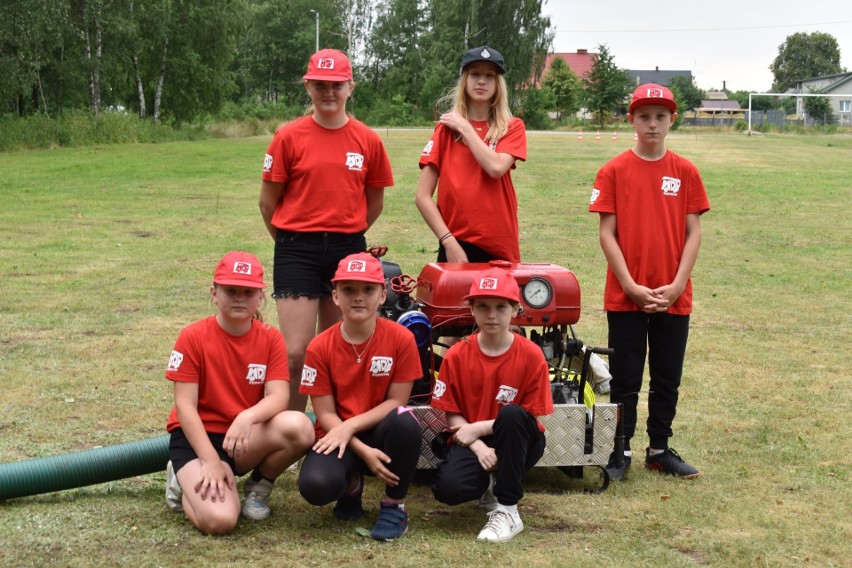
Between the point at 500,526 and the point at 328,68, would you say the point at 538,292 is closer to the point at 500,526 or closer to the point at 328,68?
the point at 500,526

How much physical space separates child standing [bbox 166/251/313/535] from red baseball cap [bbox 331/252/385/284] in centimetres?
35

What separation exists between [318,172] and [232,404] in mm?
1136

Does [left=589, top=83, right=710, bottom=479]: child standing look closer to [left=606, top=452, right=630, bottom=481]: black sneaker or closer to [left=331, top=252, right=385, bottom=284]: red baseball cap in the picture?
[left=606, top=452, right=630, bottom=481]: black sneaker

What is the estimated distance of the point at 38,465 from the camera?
461 cm

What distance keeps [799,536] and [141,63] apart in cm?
4928

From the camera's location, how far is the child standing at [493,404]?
14.5 feet

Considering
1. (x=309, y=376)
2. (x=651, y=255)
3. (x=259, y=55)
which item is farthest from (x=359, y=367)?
(x=259, y=55)

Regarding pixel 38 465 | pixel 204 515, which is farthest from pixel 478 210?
pixel 38 465

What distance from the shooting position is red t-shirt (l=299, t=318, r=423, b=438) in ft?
15.1

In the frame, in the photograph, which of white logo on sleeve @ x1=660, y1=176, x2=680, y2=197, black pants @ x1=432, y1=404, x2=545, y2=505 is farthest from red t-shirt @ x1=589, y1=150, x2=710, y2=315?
black pants @ x1=432, y1=404, x2=545, y2=505

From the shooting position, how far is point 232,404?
459 centimetres

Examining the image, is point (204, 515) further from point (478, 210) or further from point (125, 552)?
point (478, 210)

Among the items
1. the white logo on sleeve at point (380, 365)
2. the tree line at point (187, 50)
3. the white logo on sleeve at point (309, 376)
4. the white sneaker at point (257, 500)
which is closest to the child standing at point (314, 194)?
the white logo on sleeve at point (309, 376)

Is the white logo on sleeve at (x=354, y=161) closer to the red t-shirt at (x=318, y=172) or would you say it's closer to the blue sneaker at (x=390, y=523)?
the red t-shirt at (x=318, y=172)
